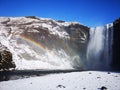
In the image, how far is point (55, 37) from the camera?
6031cm

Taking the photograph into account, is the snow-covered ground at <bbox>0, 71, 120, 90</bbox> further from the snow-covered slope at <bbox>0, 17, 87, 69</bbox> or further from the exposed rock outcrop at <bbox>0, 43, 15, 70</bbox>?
the snow-covered slope at <bbox>0, 17, 87, 69</bbox>

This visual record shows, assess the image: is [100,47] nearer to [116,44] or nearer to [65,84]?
[116,44]

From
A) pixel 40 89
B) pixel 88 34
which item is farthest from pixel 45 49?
pixel 40 89

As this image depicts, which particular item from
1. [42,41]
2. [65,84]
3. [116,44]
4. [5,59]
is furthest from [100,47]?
[65,84]

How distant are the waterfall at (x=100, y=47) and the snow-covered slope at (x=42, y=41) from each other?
144 inches

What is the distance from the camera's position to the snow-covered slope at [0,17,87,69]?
5076 centimetres

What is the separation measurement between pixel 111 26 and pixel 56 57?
2206 centimetres

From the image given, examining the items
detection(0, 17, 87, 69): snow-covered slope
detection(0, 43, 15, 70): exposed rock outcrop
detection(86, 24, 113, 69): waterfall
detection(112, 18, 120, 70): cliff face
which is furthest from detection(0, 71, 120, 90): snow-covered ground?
detection(86, 24, 113, 69): waterfall

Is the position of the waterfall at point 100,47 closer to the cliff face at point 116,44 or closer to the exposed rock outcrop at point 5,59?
the cliff face at point 116,44

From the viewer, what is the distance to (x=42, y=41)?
58656 mm

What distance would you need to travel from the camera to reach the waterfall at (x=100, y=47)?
56697mm

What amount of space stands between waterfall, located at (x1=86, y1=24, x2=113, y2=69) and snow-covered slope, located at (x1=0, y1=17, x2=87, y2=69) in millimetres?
3653

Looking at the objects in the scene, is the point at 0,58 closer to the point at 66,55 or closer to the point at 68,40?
the point at 66,55

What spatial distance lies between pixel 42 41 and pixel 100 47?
70.4 ft
